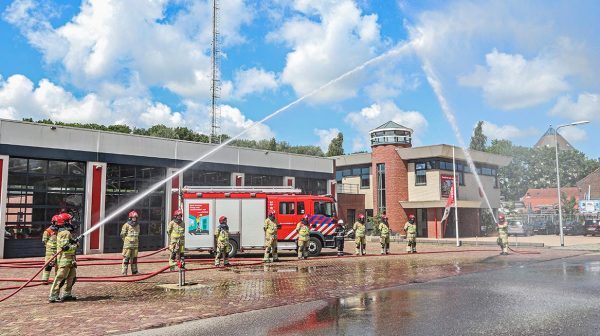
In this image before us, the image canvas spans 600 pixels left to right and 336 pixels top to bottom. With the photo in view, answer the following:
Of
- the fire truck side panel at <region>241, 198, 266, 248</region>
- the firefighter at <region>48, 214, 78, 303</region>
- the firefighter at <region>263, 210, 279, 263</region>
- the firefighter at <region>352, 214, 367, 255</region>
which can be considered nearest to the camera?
the firefighter at <region>48, 214, 78, 303</region>

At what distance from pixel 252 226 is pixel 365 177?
83.3 ft

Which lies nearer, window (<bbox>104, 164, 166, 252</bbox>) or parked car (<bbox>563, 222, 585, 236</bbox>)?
window (<bbox>104, 164, 166, 252</bbox>)

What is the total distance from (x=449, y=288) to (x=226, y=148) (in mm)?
19888

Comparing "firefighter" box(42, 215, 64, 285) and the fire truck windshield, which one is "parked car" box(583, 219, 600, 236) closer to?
the fire truck windshield

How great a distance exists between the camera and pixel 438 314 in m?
8.42

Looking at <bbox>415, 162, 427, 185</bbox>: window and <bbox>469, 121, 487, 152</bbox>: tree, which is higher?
<bbox>469, 121, 487, 152</bbox>: tree

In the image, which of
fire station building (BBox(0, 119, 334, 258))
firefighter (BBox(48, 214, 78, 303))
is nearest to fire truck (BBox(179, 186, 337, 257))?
fire station building (BBox(0, 119, 334, 258))

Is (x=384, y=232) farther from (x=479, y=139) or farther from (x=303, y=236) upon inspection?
(x=479, y=139)

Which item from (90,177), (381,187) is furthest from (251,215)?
(381,187)

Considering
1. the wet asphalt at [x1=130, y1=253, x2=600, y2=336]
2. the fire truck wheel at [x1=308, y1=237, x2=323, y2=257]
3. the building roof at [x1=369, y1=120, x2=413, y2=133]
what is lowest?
the wet asphalt at [x1=130, y1=253, x2=600, y2=336]

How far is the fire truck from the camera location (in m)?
20.1

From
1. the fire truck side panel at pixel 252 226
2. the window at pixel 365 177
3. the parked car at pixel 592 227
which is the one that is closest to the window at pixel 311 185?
the window at pixel 365 177

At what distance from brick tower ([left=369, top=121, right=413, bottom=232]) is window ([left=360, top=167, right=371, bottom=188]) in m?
1.02

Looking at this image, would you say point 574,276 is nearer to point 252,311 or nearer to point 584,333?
point 584,333
